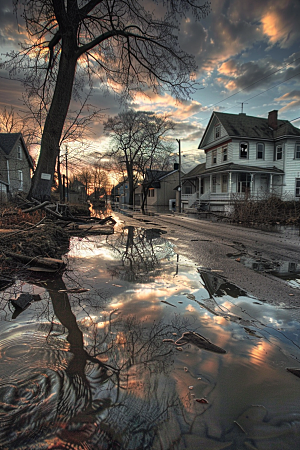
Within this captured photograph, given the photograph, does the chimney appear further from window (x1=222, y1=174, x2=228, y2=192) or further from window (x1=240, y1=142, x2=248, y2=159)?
window (x1=222, y1=174, x2=228, y2=192)

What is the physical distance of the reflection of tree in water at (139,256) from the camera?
4621mm

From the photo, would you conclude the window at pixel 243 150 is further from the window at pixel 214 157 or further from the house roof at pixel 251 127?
the window at pixel 214 157

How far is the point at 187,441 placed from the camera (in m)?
1.36

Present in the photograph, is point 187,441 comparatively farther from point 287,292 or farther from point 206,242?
point 206,242

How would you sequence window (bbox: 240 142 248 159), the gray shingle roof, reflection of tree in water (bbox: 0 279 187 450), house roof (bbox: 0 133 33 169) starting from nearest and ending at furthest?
reflection of tree in water (bbox: 0 279 187 450)
the gray shingle roof
window (bbox: 240 142 248 159)
house roof (bbox: 0 133 33 169)

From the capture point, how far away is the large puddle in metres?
1.40

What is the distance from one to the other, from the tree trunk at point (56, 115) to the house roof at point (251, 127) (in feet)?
65.9

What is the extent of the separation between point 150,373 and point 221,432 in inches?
25.0

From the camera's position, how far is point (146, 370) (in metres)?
1.92

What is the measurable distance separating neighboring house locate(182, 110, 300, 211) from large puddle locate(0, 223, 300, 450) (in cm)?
2275

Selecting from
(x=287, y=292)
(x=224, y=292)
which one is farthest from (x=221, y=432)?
(x=287, y=292)

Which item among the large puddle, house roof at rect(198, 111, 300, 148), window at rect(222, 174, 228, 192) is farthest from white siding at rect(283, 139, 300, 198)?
the large puddle

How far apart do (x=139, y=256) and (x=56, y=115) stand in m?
7.54

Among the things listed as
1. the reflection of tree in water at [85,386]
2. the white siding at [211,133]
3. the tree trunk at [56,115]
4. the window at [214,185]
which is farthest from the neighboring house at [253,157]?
the reflection of tree in water at [85,386]
